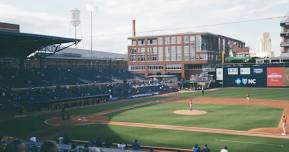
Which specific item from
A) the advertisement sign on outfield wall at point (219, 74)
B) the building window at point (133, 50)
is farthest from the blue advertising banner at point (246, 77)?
the building window at point (133, 50)

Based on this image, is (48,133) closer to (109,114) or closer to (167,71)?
(109,114)

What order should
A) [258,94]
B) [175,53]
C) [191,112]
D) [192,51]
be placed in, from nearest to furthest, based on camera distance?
1. [191,112]
2. [258,94]
3. [192,51]
4. [175,53]

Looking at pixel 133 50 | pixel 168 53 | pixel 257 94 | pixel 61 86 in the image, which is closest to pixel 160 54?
pixel 168 53

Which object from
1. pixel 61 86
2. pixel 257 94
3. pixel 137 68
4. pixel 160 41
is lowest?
pixel 257 94

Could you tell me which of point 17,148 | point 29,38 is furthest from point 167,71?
point 17,148

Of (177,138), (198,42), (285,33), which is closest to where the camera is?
(177,138)

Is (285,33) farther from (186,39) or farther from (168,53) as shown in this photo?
(168,53)

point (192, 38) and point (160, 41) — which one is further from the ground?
point (192, 38)

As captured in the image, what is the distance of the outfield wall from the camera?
7956 cm

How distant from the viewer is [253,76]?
83688 millimetres

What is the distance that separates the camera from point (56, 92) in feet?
187

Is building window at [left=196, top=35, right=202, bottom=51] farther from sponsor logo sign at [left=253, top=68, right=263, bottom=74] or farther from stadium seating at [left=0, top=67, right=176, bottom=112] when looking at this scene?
stadium seating at [left=0, top=67, right=176, bottom=112]

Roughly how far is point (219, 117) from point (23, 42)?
31.4m

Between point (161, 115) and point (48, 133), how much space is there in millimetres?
13858
